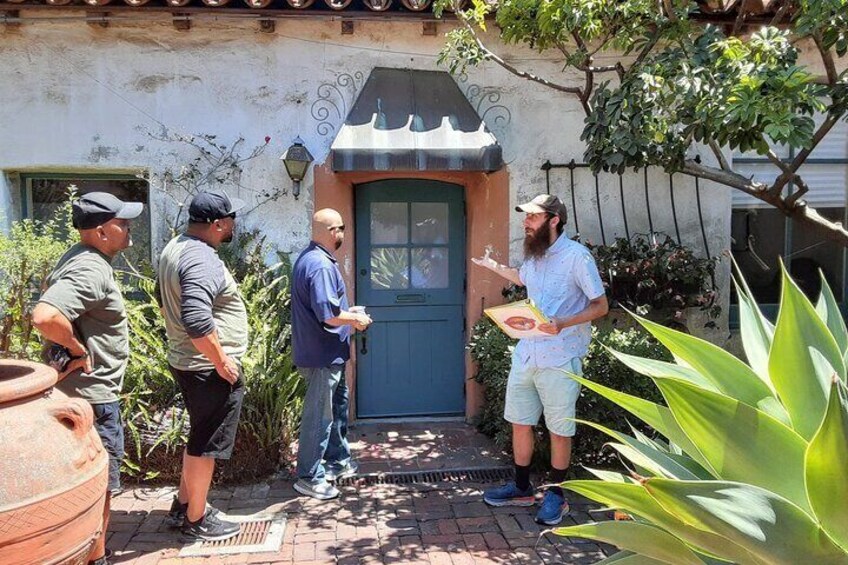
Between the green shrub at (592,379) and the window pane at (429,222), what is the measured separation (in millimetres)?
1051

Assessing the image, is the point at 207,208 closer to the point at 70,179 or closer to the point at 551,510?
the point at 551,510

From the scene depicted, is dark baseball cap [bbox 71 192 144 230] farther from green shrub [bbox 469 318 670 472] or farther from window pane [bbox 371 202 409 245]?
green shrub [bbox 469 318 670 472]

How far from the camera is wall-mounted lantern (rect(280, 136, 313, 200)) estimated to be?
511 cm

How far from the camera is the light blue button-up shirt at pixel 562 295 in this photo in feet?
12.0

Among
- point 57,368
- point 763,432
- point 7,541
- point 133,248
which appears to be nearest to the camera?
point 763,432

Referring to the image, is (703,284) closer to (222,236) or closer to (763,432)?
(222,236)

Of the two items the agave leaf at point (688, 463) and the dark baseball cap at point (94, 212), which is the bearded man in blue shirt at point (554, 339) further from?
the dark baseball cap at point (94, 212)

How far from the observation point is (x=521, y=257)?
5562 mm

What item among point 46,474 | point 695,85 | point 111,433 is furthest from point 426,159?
point 46,474

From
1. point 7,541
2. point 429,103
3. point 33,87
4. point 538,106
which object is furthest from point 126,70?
point 7,541

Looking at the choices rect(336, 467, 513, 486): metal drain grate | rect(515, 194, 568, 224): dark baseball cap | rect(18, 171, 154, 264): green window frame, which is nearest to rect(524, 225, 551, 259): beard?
rect(515, 194, 568, 224): dark baseball cap

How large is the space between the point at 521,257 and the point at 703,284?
152cm

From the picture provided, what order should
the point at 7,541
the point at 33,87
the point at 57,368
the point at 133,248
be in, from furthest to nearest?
the point at 133,248 → the point at 33,87 → the point at 57,368 → the point at 7,541

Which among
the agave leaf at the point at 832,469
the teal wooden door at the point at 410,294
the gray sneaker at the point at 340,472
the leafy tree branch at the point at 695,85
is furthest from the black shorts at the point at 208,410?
the agave leaf at the point at 832,469
